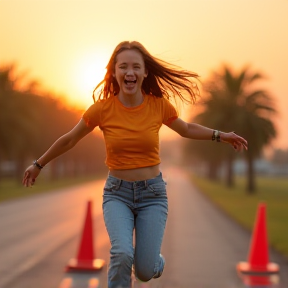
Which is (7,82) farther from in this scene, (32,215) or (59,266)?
(59,266)

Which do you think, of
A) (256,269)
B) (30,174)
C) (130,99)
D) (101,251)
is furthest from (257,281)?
(130,99)

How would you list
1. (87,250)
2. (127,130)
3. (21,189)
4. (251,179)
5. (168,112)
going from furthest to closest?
(251,179) < (21,189) < (87,250) < (168,112) < (127,130)

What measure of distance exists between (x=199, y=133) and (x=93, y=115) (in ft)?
2.42

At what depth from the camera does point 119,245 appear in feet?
13.8

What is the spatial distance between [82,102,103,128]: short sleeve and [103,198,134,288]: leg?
0.51m

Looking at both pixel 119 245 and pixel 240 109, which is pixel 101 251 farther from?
pixel 240 109

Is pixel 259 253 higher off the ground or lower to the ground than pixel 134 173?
lower

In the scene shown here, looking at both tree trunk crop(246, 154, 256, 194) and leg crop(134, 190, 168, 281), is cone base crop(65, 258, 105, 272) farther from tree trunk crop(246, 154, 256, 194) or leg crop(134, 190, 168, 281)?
tree trunk crop(246, 154, 256, 194)

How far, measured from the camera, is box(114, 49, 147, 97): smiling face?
4312 millimetres

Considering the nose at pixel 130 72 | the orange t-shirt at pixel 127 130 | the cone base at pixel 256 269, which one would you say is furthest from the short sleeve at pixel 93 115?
the cone base at pixel 256 269

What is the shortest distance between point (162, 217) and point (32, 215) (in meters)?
17.2

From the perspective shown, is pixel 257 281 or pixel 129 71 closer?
pixel 129 71

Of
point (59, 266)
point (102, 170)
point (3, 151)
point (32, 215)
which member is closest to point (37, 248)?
point (59, 266)

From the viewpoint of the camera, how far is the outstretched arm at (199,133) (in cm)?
464
